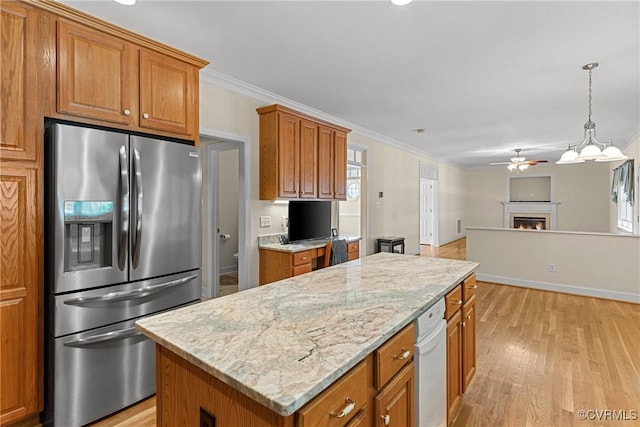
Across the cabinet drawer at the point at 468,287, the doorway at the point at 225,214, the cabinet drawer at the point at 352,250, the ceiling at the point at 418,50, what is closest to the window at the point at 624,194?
the ceiling at the point at 418,50

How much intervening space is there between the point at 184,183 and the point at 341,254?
2.37 meters

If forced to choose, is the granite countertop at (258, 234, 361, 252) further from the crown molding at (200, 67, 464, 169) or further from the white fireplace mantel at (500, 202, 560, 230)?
the white fireplace mantel at (500, 202, 560, 230)

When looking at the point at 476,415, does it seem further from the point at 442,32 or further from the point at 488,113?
the point at 488,113

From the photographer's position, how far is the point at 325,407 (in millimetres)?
921

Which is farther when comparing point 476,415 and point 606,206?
point 606,206

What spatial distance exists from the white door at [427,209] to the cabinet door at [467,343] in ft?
24.0

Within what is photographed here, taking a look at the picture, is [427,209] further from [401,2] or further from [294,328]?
[294,328]

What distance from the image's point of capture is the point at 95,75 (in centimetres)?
205

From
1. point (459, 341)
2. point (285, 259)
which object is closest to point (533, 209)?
point (285, 259)

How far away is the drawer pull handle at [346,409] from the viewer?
964 millimetres

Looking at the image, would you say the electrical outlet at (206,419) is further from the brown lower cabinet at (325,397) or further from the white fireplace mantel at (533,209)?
the white fireplace mantel at (533,209)

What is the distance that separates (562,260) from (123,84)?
5.80m

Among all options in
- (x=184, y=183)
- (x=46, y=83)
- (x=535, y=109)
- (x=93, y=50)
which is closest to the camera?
(x=46, y=83)

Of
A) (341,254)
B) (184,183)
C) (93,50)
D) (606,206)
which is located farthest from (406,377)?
(606,206)
